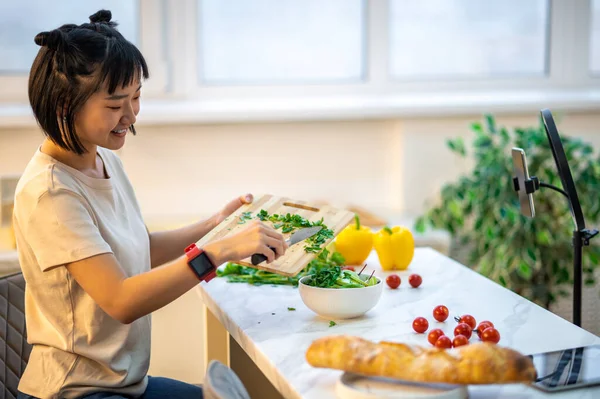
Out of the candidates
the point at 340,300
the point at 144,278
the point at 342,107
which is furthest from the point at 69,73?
the point at 342,107

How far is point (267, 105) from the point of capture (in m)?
3.24

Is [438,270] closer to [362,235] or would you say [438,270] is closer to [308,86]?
[362,235]

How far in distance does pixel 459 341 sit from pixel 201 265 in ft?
1.69

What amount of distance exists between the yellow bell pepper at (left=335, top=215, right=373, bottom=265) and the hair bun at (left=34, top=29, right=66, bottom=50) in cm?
90

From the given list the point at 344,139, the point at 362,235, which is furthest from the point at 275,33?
the point at 362,235

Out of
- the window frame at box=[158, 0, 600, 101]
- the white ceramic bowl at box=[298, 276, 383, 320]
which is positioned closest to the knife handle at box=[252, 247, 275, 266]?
the white ceramic bowl at box=[298, 276, 383, 320]

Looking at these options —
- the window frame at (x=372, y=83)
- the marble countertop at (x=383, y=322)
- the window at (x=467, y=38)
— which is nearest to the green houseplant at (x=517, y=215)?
the window frame at (x=372, y=83)

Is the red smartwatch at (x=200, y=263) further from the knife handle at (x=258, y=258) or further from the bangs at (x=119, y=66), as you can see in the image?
the bangs at (x=119, y=66)

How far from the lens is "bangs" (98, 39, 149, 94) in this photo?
5.31 ft

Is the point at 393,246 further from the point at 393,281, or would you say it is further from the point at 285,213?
the point at 285,213

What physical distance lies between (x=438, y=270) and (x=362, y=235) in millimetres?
223

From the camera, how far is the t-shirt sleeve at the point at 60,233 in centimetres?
155

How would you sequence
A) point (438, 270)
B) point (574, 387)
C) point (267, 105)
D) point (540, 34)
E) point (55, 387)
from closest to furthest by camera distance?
point (574, 387) < point (55, 387) < point (438, 270) < point (267, 105) < point (540, 34)

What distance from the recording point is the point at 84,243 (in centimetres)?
155
